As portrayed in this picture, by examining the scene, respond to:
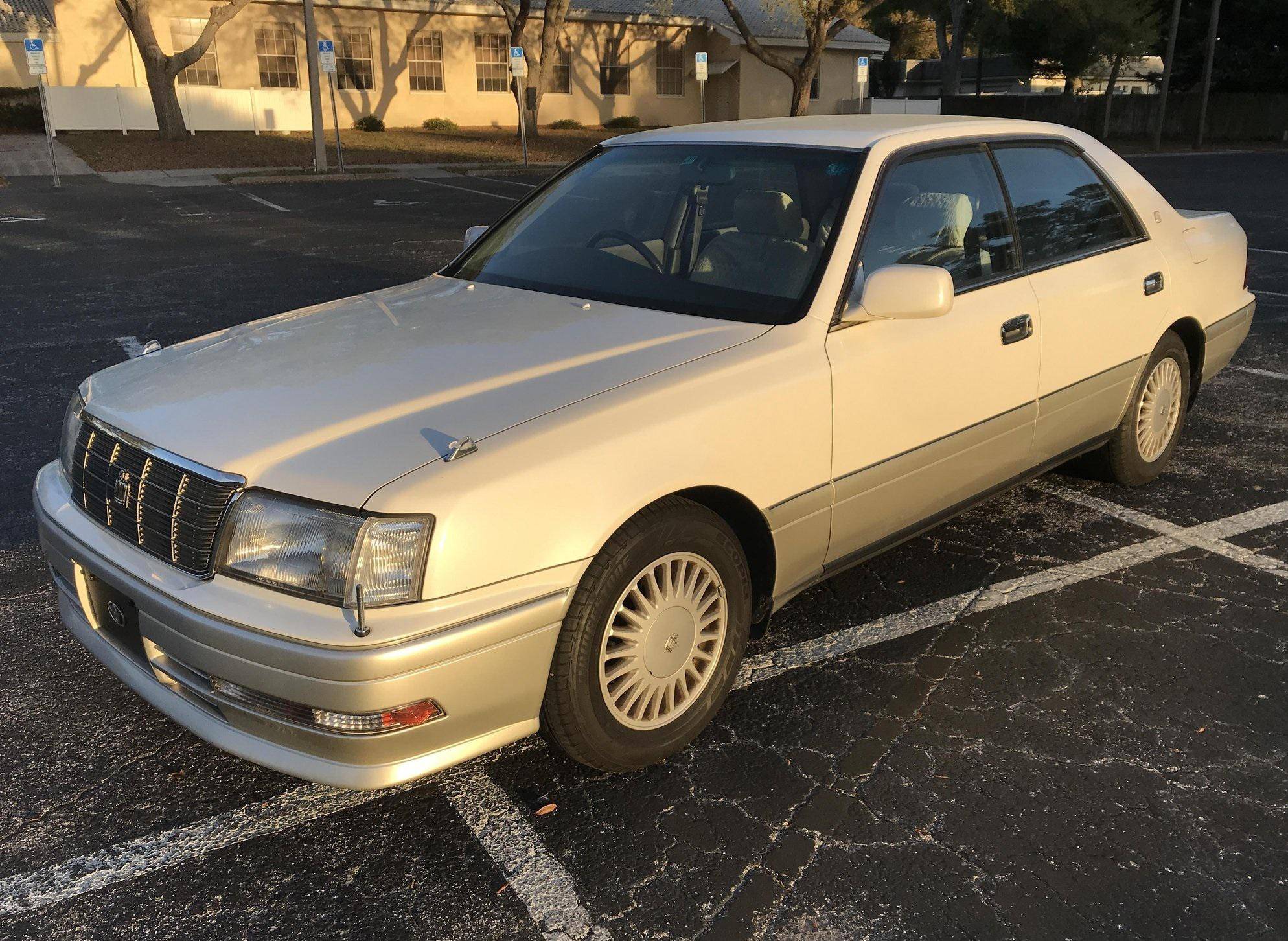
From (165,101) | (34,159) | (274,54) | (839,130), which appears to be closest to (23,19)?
(165,101)

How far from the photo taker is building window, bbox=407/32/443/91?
109 ft

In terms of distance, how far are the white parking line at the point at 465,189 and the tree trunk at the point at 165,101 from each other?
8.39 m

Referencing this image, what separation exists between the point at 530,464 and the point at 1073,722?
1.83 metres

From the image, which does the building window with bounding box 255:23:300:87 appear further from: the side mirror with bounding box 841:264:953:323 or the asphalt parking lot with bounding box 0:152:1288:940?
the side mirror with bounding box 841:264:953:323

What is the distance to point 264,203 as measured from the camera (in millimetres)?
17906

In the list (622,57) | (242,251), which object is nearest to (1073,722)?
(242,251)

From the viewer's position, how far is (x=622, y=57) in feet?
120

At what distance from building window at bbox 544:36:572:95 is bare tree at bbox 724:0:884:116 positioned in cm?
717

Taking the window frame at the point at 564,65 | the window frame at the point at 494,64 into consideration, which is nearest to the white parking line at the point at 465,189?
the window frame at the point at 494,64

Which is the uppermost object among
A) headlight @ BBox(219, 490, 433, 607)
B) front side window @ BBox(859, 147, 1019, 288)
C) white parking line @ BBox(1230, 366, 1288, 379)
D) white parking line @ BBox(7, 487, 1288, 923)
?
front side window @ BBox(859, 147, 1019, 288)

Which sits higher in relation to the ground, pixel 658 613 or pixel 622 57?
pixel 622 57

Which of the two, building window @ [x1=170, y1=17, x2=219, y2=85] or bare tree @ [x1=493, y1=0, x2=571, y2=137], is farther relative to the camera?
bare tree @ [x1=493, y1=0, x2=571, y2=137]

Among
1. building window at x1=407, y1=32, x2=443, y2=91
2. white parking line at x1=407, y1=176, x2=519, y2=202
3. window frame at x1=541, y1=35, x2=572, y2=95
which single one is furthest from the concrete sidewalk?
window frame at x1=541, y1=35, x2=572, y2=95

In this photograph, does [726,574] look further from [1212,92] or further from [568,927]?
[1212,92]
